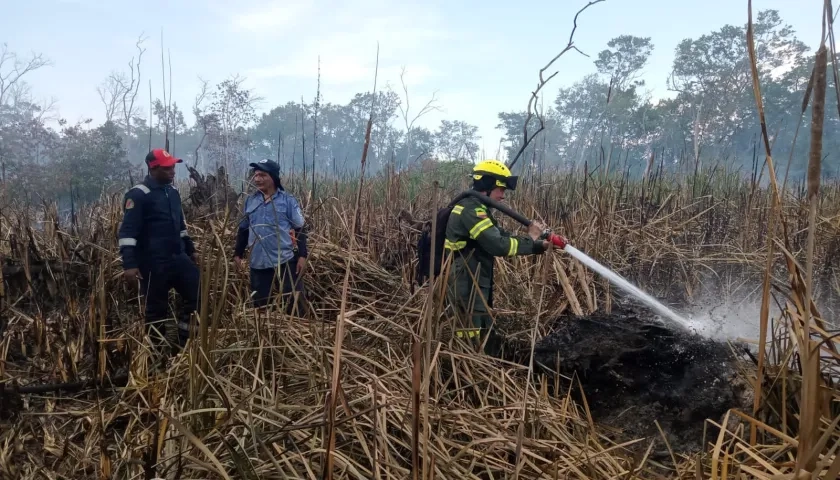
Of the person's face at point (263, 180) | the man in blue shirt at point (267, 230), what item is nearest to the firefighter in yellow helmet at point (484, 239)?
the man in blue shirt at point (267, 230)

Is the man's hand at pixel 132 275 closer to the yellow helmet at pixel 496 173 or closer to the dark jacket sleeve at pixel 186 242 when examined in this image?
the dark jacket sleeve at pixel 186 242

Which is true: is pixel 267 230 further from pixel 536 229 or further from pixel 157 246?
pixel 536 229

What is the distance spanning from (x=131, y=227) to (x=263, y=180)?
1035 millimetres

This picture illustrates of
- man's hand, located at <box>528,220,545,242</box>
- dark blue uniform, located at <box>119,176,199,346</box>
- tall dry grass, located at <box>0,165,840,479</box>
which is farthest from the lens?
dark blue uniform, located at <box>119,176,199,346</box>

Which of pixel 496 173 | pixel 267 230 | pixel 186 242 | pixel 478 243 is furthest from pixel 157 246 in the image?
pixel 496 173

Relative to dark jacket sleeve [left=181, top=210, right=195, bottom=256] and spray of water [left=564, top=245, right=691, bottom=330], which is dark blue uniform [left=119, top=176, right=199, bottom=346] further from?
spray of water [left=564, top=245, right=691, bottom=330]

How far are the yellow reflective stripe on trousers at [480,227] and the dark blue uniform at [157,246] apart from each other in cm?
215

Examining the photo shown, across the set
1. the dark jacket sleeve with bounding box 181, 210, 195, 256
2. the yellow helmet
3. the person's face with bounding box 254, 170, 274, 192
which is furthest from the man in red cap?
the yellow helmet

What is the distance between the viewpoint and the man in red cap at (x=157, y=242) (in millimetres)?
3668

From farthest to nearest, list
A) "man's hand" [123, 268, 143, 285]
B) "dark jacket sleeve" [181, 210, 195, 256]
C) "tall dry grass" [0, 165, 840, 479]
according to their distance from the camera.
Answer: "dark jacket sleeve" [181, 210, 195, 256] < "man's hand" [123, 268, 143, 285] < "tall dry grass" [0, 165, 840, 479]

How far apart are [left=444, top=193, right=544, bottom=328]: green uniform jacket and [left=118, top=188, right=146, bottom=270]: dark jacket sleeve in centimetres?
235

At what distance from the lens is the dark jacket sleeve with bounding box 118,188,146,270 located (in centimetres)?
362

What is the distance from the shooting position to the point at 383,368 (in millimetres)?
2176

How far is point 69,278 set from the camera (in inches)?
163
